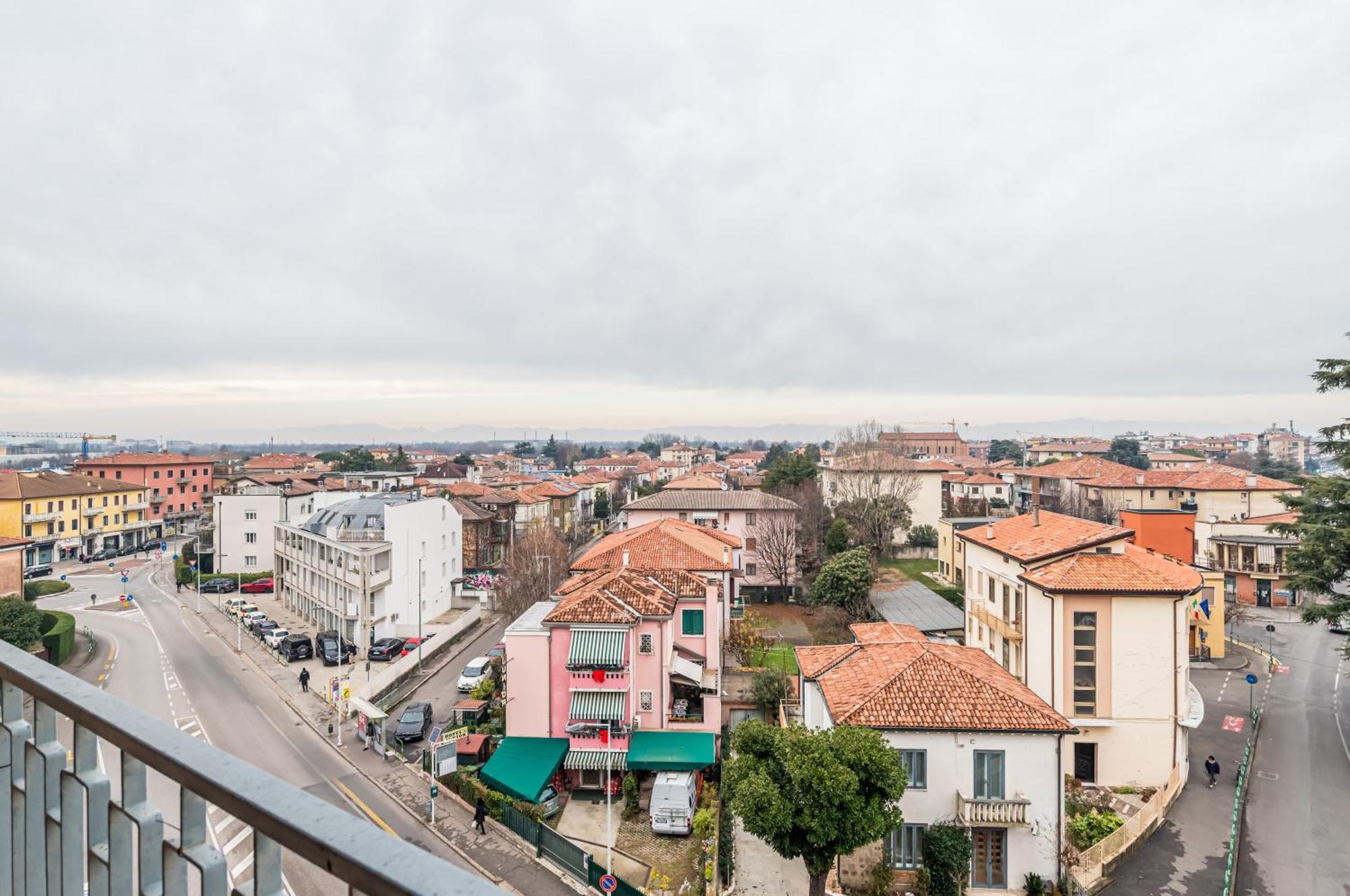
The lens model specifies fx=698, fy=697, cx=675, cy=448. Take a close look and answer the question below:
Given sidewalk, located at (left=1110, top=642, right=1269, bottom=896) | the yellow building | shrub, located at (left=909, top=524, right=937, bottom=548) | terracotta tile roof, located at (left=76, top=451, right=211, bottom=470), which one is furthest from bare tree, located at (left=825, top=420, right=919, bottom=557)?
terracotta tile roof, located at (left=76, top=451, right=211, bottom=470)

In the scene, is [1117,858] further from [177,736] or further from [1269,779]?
[177,736]

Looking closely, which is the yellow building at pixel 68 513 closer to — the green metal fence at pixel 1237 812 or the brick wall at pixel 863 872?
the brick wall at pixel 863 872

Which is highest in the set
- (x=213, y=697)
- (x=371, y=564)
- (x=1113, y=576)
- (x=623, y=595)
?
(x=1113, y=576)

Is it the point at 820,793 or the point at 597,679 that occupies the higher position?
the point at 820,793

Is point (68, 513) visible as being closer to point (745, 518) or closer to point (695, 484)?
point (695, 484)

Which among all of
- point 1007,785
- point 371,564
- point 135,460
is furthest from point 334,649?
point 135,460

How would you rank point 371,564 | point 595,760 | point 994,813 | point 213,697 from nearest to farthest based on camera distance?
point 994,813
point 595,760
point 213,697
point 371,564
